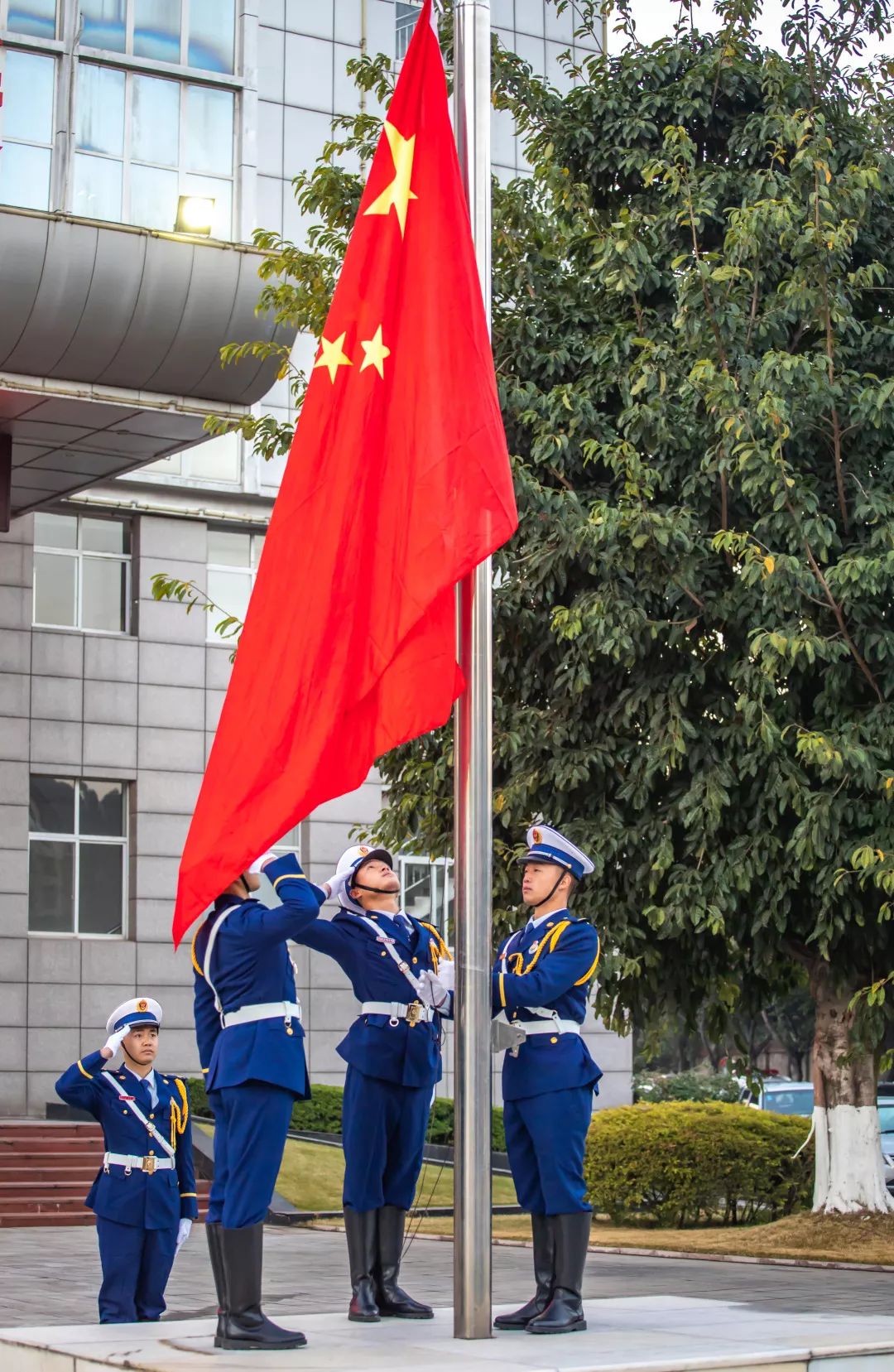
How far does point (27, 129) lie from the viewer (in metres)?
22.9

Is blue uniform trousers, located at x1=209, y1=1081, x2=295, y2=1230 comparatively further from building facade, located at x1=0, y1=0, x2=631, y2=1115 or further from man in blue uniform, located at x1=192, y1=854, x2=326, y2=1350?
building facade, located at x1=0, y1=0, x2=631, y2=1115

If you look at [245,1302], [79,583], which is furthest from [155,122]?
[245,1302]

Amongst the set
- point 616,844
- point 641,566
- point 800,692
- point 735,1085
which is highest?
point 641,566

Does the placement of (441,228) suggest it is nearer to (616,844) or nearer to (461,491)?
(461,491)

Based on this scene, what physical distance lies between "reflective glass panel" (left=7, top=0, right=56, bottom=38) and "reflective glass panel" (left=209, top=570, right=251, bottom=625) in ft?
24.5

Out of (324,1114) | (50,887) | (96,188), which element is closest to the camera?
(96,188)

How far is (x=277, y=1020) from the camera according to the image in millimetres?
6727

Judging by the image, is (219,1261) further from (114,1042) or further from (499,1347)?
(114,1042)

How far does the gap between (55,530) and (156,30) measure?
6.71 m

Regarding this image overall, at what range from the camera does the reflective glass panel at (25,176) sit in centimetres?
2234

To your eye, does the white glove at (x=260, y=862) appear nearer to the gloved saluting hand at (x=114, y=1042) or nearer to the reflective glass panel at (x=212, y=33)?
the gloved saluting hand at (x=114, y=1042)

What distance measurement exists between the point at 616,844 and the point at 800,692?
1.79 m

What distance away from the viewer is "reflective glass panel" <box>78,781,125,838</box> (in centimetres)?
2566

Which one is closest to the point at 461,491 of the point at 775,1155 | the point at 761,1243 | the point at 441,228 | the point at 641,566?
the point at 441,228
